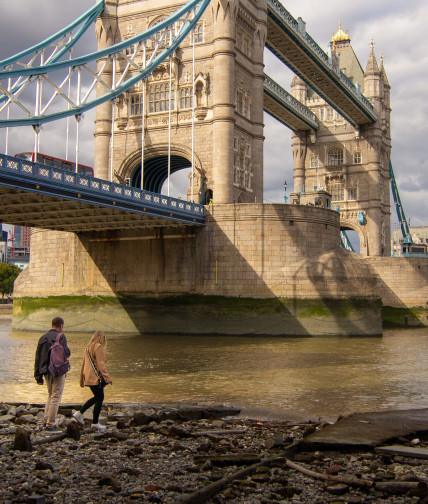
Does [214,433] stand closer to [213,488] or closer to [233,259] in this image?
[213,488]

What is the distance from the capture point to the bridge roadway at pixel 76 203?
22.8m

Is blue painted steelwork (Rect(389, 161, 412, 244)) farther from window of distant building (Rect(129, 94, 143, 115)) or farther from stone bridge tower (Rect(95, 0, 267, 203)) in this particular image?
window of distant building (Rect(129, 94, 143, 115))

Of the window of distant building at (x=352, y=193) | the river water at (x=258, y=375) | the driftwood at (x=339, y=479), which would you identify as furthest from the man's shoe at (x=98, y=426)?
the window of distant building at (x=352, y=193)

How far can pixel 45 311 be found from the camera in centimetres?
3478

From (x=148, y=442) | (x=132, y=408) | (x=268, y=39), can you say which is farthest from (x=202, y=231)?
(x=148, y=442)

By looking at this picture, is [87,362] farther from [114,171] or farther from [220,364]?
[114,171]

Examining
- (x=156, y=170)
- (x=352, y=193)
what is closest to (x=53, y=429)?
(x=156, y=170)

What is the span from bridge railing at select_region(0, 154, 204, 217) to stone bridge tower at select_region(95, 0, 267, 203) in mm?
4904

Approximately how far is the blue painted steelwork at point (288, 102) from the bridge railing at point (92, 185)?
20.2 m

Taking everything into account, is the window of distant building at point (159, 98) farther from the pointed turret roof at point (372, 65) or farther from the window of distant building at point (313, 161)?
the pointed turret roof at point (372, 65)

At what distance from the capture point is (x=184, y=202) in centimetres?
2989

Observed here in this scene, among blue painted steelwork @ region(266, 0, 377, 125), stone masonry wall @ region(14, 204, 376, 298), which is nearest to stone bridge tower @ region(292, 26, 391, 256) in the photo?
blue painted steelwork @ region(266, 0, 377, 125)

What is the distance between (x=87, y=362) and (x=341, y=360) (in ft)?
41.0

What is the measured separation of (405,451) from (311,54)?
1668 inches
